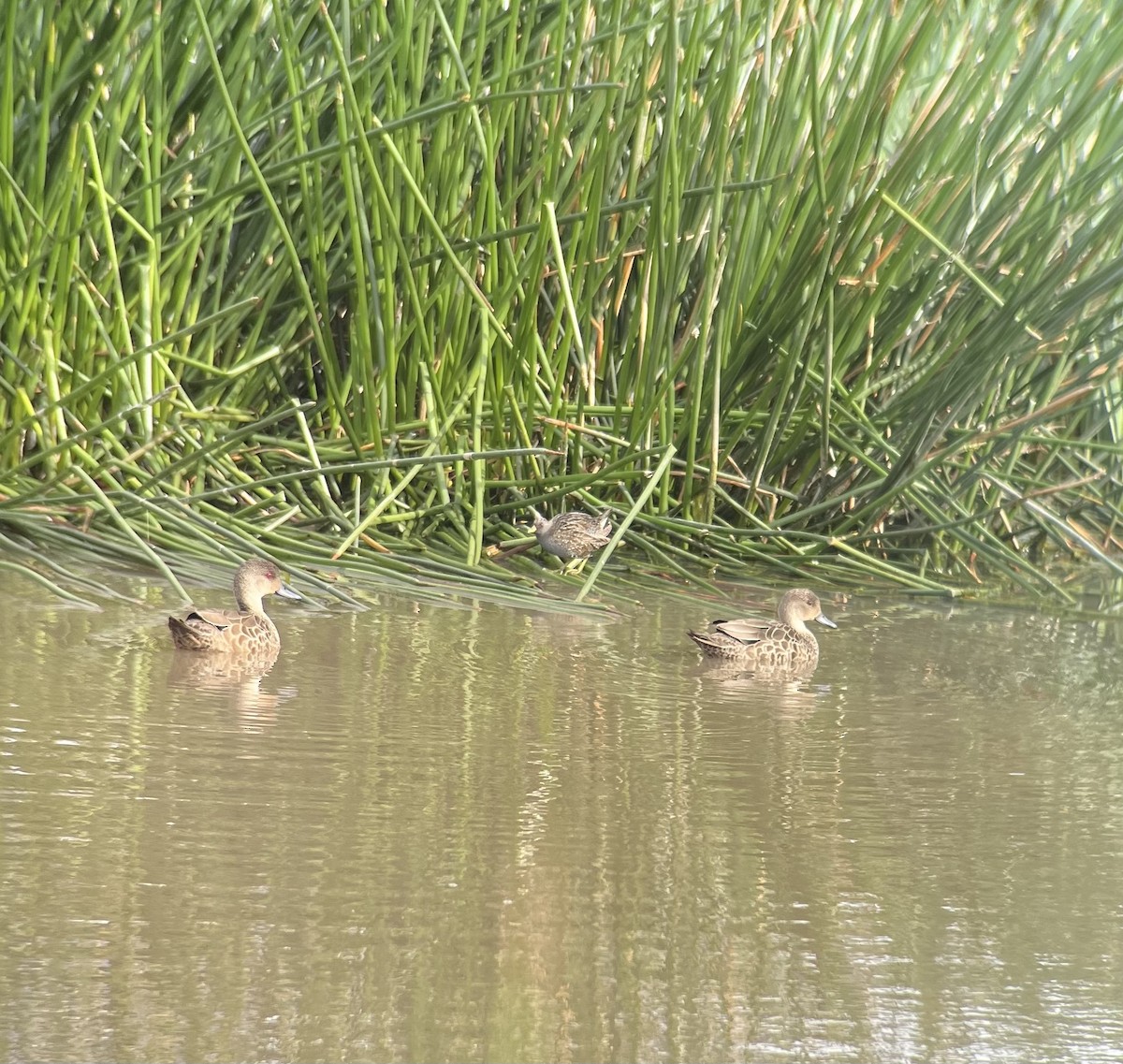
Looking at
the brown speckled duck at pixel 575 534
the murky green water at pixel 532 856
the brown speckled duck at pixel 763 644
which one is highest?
the brown speckled duck at pixel 575 534

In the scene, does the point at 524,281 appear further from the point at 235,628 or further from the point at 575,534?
the point at 235,628

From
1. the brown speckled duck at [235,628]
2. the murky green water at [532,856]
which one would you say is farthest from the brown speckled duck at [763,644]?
the brown speckled duck at [235,628]

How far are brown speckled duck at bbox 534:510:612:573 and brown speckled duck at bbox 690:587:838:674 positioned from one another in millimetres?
640

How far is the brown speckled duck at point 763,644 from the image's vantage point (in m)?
3.94

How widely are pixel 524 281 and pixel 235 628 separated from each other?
164 cm

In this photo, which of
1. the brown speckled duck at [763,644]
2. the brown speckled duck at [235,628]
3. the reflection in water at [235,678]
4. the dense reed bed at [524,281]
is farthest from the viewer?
the dense reed bed at [524,281]

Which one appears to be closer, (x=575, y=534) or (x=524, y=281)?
(x=575, y=534)

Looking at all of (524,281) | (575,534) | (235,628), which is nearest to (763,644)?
(575,534)

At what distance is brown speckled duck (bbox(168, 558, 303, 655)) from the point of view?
351cm

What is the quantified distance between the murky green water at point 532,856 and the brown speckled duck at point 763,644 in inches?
4.4

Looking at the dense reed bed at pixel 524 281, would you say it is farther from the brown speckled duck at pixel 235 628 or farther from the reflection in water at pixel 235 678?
the reflection in water at pixel 235 678

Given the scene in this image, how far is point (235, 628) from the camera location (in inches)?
139

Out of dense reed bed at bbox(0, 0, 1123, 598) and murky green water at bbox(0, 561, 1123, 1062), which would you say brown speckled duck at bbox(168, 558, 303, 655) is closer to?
murky green water at bbox(0, 561, 1123, 1062)

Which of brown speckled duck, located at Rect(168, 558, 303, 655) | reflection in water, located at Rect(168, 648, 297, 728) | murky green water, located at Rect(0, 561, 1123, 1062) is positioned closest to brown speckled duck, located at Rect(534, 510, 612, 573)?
murky green water, located at Rect(0, 561, 1123, 1062)
